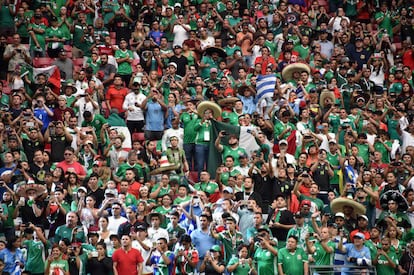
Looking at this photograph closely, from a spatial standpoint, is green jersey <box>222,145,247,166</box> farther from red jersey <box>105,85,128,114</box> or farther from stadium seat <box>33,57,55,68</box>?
stadium seat <box>33,57,55,68</box>

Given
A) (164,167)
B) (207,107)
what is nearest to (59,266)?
(164,167)

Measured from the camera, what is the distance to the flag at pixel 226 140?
2423 centimetres

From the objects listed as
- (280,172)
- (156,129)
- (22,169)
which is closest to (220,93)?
(156,129)

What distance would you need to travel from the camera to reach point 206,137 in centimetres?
2447

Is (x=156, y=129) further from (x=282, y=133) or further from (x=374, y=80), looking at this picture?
(x=374, y=80)

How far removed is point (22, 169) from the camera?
2256 cm

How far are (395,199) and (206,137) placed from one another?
12.6 feet

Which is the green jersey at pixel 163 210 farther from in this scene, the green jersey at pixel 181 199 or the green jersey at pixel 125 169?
the green jersey at pixel 125 169

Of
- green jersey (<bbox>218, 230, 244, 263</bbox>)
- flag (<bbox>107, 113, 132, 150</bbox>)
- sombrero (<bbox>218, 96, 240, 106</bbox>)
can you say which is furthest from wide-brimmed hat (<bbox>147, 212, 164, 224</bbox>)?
sombrero (<bbox>218, 96, 240, 106</bbox>)

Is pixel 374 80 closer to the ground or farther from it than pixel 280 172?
farther from it

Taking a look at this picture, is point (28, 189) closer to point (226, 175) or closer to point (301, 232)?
point (226, 175)

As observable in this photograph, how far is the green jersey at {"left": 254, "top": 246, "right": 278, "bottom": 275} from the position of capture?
67.7 ft

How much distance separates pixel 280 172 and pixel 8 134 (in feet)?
16.8

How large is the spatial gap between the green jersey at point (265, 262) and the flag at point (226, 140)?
3702mm
